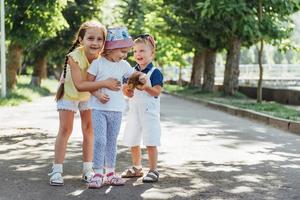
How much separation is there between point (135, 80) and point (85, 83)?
49cm

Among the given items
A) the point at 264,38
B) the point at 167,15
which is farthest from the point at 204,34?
the point at 264,38

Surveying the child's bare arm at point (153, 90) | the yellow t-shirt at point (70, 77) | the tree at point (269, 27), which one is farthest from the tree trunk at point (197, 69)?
the yellow t-shirt at point (70, 77)

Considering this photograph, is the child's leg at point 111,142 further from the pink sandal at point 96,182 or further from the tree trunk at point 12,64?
the tree trunk at point 12,64

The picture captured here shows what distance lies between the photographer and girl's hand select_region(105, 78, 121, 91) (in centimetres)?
578

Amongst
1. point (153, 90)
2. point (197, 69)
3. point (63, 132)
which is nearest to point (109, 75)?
point (153, 90)

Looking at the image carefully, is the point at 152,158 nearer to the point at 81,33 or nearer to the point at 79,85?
the point at 79,85

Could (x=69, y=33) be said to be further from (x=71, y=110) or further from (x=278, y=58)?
(x=278, y=58)

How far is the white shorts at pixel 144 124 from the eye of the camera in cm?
634

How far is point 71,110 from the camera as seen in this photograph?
609 cm

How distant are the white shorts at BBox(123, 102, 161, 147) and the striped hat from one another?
749 mm

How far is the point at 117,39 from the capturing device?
19.5ft

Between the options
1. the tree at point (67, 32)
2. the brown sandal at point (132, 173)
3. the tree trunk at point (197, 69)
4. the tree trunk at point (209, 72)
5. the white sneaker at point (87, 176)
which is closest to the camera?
the white sneaker at point (87, 176)

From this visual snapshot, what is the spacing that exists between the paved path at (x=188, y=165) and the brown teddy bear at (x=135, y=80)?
985 millimetres

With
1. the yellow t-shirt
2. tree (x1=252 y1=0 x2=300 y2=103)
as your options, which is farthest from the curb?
the yellow t-shirt
